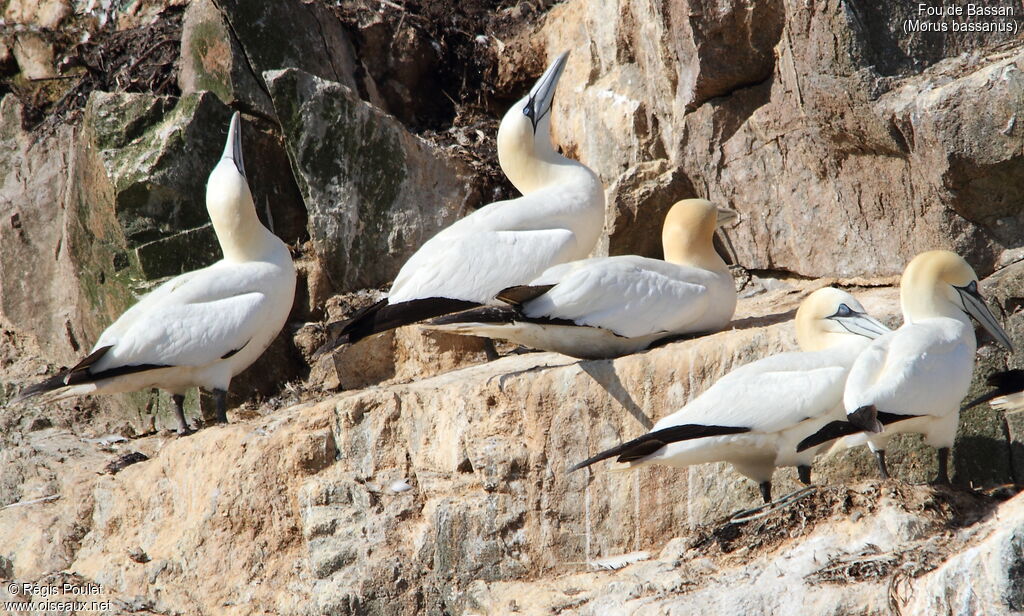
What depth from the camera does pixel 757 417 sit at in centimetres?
488

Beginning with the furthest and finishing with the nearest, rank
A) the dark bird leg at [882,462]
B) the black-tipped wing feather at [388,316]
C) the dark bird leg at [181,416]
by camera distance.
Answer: the dark bird leg at [181,416]
the black-tipped wing feather at [388,316]
the dark bird leg at [882,462]

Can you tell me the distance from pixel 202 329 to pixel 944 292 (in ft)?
12.2

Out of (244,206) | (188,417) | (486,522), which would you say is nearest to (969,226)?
(486,522)

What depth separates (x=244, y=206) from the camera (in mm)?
7383

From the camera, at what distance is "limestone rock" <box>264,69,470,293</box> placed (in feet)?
26.4

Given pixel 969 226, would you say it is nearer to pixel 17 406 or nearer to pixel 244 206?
pixel 244 206

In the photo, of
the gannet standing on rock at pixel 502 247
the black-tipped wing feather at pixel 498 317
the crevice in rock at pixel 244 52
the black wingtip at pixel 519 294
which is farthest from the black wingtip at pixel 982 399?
the crevice in rock at pixel 244 52

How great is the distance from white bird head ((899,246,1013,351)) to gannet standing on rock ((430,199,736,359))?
962 millimetres

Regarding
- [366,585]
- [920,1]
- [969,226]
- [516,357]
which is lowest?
[366,585]

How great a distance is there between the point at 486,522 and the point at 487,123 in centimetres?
443

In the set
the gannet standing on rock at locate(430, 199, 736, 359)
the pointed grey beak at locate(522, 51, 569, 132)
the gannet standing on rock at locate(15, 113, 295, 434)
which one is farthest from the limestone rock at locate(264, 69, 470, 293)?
the gannet standing on rock at locate(430, 199, 736, 359)

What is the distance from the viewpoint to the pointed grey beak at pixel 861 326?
5305 millimetres

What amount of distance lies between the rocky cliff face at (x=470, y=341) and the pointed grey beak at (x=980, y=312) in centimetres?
32

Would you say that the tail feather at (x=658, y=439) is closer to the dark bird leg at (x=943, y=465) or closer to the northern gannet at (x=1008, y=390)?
the dark bird leg at (x=943, y=465)
